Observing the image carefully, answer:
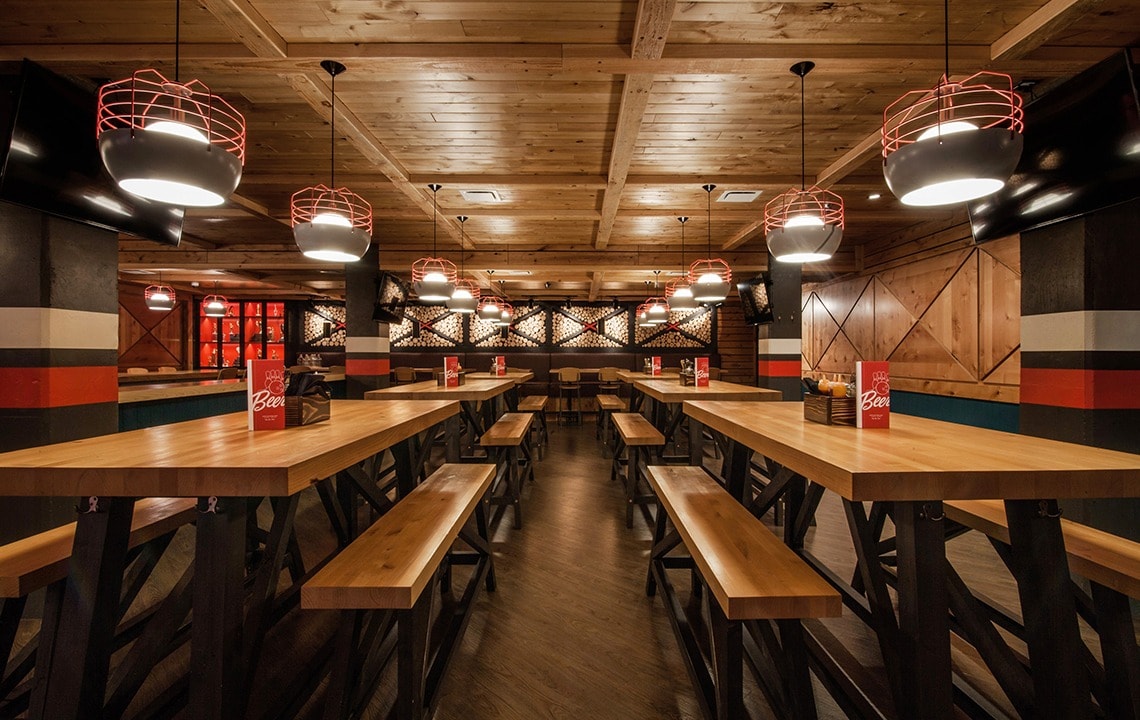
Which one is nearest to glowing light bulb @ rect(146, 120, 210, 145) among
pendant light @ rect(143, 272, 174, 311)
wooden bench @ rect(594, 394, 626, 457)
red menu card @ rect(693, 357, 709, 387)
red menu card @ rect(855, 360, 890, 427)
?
red menu card @ rect(855, 360, 890, 427)

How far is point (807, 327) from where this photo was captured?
33.0 feet

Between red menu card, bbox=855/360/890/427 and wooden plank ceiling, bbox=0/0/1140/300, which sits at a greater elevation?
wooden plank ceiling, bbox=0/0/1140/300

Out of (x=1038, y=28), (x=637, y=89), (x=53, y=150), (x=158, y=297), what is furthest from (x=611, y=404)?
(x=158, y=297)

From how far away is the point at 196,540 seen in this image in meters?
1.53

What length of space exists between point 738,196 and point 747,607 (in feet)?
15.6

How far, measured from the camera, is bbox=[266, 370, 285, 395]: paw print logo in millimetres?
2001

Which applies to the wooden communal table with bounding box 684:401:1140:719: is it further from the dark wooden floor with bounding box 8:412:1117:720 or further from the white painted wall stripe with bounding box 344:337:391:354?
the white painted wall stripe with bounding box 344:337:391:354

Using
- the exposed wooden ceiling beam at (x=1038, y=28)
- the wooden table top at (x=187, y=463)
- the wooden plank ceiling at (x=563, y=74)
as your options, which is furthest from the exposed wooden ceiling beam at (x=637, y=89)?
the wooden table top at (x=187, y=463)

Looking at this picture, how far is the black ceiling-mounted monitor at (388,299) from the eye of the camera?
693 cm

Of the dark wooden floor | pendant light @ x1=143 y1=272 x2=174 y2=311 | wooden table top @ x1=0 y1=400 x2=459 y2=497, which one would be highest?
pendant light @ x1=143 y1=272 x2=174 y2=311

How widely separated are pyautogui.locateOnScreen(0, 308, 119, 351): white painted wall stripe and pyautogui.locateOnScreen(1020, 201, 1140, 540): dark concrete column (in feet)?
19.7

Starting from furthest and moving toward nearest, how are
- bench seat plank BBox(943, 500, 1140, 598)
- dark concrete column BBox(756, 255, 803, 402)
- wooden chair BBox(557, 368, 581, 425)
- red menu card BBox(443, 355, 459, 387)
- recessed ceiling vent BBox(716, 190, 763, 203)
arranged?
wooden chair BBox(557, 368, 581, 425) < dark concrete column BBox(756, 255, 803, 402) < recessed ceiling vent BBox(716, 190, 763, 203) < red menu card BBox(443, 355, 459, 387) < bench seat plank BBox(943, 500, 1140, 598)

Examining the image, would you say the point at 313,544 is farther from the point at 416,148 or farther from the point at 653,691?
the point at 416,148

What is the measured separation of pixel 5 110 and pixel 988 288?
26.9ft
